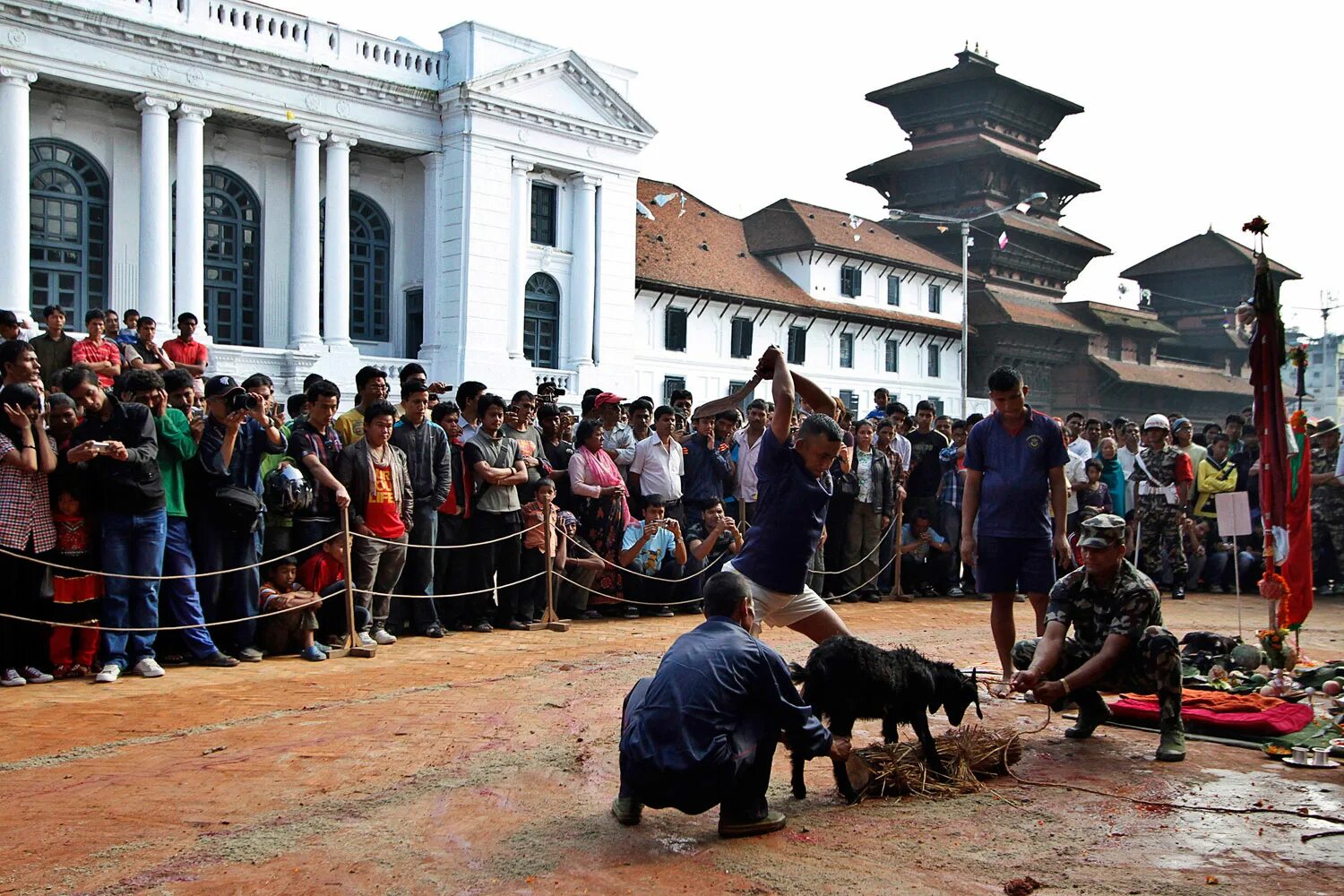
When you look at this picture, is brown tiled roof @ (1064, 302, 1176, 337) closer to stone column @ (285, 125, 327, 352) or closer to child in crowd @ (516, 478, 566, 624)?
stone column @ (285, 125, 327, 352)

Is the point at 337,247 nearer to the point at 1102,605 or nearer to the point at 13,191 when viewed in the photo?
the point at 13,191

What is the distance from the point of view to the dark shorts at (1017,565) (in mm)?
7750

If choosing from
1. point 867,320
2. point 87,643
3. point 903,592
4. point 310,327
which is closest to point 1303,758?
point 87,643

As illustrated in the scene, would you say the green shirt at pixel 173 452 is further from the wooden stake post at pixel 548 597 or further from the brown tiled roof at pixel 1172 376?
the brown tiled roof at pixel 1172 376

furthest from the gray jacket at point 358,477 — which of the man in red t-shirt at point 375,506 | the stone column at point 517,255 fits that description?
the stone column at point 517,255

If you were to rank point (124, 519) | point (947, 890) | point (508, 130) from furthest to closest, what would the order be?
1. point (508, 130)
2. point (124, 519)
3. point (947, 890)

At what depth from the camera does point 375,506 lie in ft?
32.8

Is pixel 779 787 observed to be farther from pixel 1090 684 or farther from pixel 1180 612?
pixel 1180 612

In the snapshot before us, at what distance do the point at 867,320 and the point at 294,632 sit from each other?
40084mm

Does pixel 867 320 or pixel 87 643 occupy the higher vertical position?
pixel 867 320

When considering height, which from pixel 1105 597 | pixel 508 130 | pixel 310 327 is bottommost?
pixel 1105 597

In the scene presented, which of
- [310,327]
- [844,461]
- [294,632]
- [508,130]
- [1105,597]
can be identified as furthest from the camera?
[508,130]

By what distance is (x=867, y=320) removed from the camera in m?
47.5

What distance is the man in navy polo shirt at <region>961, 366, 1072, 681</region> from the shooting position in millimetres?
7785
